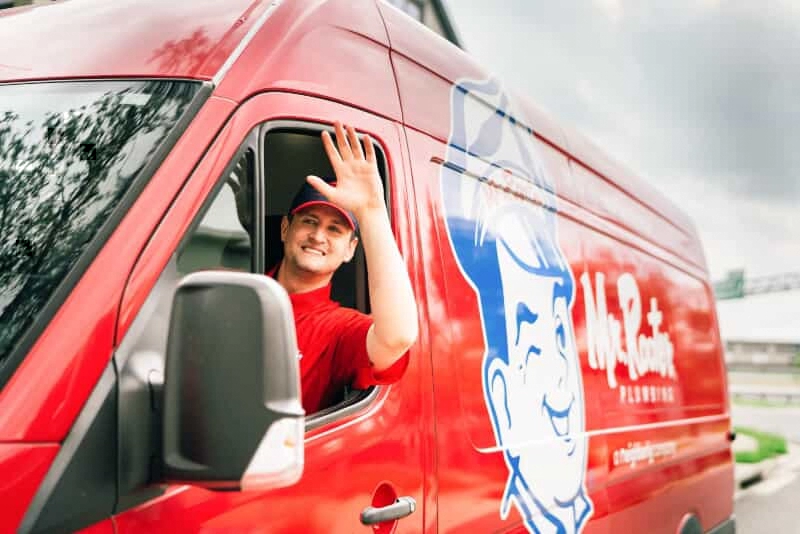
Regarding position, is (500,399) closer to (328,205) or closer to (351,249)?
(351,249)

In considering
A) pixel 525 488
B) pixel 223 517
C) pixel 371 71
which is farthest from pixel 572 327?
pixel 223 517

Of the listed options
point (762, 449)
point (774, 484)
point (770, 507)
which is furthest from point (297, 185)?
point (762, 449)

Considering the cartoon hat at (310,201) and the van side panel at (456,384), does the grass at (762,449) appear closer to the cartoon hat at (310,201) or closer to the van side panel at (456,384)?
the van side panel at (456,384)

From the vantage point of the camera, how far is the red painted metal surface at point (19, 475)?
143 centimetres

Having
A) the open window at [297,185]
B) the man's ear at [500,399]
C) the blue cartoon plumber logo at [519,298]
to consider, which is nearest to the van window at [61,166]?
the open window at [297,185]

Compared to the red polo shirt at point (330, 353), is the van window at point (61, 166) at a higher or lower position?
higher

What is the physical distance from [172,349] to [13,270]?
1.46 ft

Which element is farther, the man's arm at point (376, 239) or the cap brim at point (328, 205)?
the cap brim at point (328, 205)

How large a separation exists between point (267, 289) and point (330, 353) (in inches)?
39.6

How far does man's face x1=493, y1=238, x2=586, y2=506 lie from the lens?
3152 millimetres

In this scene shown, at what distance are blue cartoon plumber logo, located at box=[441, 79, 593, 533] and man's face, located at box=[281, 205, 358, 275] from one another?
18.6 inches

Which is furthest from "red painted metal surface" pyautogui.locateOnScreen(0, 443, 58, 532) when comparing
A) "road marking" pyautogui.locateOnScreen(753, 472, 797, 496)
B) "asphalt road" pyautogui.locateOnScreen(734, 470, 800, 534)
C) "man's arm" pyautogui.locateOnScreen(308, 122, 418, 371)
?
"road marking" pyautogui.locateOnScreen(753, 472, 797, 496)

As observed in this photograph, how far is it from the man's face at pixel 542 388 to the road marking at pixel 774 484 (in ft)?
30.6

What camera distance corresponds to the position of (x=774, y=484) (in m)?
12.9
